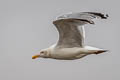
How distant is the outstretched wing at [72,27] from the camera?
44.6 feet

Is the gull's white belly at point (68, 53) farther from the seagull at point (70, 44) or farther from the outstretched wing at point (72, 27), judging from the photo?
the outstretched wing at point (72, 27)

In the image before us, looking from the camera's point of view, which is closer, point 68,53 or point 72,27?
point 72,27

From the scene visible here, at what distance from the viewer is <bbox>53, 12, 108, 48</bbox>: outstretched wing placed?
44.6 ft

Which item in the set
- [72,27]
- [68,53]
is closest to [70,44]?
[68,53]

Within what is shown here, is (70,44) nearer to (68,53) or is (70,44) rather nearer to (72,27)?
(68,53)

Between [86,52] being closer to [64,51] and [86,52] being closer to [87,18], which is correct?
[64,51]

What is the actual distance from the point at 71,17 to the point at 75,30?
1484 millimetres

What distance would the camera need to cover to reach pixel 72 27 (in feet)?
48.4

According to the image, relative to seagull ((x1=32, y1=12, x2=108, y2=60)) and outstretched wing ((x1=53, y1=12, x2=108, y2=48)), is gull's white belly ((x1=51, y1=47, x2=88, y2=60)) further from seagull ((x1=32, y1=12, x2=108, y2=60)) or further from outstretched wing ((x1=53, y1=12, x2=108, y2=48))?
outstretched wing ((x1=53, y1=12, x2=108, y2=48))

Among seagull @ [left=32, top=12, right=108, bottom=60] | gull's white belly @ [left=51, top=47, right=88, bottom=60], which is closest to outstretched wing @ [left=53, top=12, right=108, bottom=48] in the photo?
seagull @ [left=32, top=12, right=108, bottom=60]

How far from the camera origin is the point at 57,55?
15.5 m

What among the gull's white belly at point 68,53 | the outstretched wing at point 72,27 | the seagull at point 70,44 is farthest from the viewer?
the gull's white belly at point 68,53

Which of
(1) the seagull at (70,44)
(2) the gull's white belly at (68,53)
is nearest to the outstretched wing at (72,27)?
(1) the seagull at (70,44)

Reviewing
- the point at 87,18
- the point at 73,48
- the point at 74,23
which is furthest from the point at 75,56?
the point at 87,18
